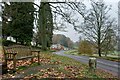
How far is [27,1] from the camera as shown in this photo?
23875 mm

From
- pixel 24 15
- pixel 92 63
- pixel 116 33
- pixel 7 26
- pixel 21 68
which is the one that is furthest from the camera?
pixel 116 33

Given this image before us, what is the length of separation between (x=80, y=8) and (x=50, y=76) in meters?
14.1

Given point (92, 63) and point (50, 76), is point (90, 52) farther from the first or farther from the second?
point (50, 76)

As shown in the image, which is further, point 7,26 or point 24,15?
point 7,26

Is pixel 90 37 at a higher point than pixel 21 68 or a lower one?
higher

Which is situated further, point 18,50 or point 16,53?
point 18,50

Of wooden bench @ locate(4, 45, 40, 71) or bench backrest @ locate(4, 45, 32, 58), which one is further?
bench backrest @ locate(4, 45, 32, 58)

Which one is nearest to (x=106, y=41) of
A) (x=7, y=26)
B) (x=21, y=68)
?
(x=7, y=26)

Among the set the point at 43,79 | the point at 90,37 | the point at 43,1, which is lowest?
the point at 43,79

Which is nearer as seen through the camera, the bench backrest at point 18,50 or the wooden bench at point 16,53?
the wooden bench at point 16,53

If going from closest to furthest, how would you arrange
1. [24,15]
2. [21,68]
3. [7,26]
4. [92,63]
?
1. [21,68]
2. [92,63]
3. [24,15]
4. [7,26]

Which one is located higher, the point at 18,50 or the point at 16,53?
the point at 18,50

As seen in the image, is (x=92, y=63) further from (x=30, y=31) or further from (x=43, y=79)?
(x=30, y=31)

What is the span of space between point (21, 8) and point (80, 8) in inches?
267
